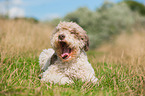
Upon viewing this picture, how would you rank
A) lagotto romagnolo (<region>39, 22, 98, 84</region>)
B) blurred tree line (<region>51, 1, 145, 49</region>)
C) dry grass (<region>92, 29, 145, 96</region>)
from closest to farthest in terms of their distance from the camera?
1. dry grass (<region>92, 29, 145, 96</region>)
2. lagotto romagnolo (<region>39, 22, 98, 84</region>)
3. blurred tree line (<region>51, 1, 145, 49</region>)

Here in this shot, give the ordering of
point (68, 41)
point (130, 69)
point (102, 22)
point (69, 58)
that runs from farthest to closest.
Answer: point (102, 22) < point (130, 69) < point (69, 58) < point (68, 41)

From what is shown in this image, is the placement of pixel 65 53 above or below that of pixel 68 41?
below

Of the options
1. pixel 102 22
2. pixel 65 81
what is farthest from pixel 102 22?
pixel 65 81

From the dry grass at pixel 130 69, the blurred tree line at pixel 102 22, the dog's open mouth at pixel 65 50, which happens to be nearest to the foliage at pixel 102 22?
the blurred tree line at pixel 102 22

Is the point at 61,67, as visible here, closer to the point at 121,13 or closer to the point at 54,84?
the point at 54,84

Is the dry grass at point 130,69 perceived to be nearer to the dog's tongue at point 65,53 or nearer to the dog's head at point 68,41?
the dog's head at point 68,41

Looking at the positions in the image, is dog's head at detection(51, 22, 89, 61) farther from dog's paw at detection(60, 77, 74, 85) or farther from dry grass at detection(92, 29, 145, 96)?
dry grass at detection(92, 29, 145, 96)

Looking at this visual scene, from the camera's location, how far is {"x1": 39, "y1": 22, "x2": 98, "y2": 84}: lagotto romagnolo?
380cm

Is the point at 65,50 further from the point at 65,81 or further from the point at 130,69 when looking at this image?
the point at 130,69

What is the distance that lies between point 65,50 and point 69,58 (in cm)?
23

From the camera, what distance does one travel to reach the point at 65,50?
3893 mm

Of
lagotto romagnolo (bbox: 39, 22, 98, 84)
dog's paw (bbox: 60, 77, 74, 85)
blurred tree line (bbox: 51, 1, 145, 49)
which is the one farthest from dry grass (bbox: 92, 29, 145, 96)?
blurred tree line (bbox: 51, 1, 145, 49)

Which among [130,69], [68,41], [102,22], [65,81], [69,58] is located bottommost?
[65,81]

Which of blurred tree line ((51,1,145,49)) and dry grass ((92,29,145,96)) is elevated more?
blurred tree line ((51,1,145,49))
